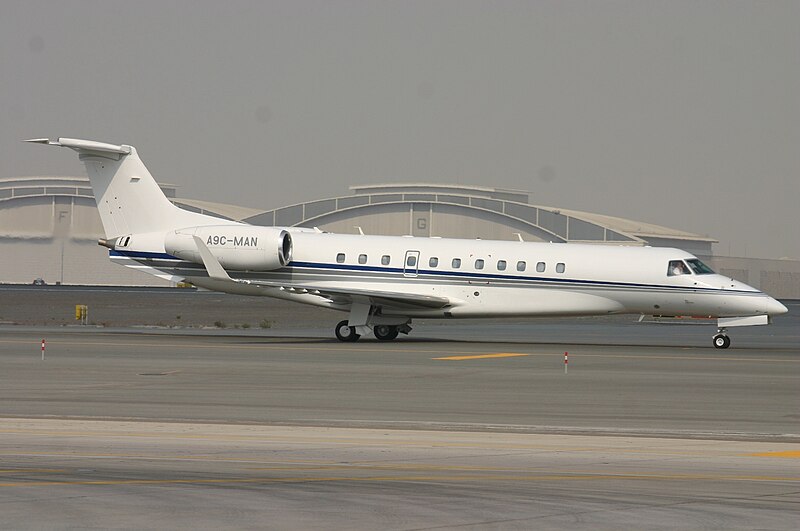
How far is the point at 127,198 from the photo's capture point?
122 feet

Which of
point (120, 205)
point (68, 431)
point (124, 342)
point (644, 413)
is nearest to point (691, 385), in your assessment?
point (644, 413)

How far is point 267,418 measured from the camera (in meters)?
17.0

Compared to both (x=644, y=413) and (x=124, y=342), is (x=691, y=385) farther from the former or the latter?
(x=124, y=342)

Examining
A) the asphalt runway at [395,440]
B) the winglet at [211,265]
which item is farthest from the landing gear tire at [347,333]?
the asphalt runway at [395,440]

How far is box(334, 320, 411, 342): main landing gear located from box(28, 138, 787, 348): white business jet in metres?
0.04

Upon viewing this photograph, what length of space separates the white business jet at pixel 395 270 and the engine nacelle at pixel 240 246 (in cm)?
3

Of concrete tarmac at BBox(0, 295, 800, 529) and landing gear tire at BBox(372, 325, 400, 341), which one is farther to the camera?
landing gear tire at BBox(372, 325, 400, 341)

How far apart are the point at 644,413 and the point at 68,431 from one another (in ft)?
27.9

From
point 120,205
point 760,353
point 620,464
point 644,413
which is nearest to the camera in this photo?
point 620,464

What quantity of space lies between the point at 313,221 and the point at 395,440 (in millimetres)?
85469

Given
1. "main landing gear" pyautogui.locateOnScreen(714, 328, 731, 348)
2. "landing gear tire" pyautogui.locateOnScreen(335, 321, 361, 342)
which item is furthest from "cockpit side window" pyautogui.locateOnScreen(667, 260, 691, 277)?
"landing gear tire" pyautogui.locateOnScreen(335, 321, 361, 342)

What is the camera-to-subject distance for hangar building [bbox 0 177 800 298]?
97625mm

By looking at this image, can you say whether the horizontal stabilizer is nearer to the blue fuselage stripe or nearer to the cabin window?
the blue fuselage stripe

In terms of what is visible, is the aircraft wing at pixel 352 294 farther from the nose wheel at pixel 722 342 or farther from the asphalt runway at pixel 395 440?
the nose wheel at pixel 722 342
